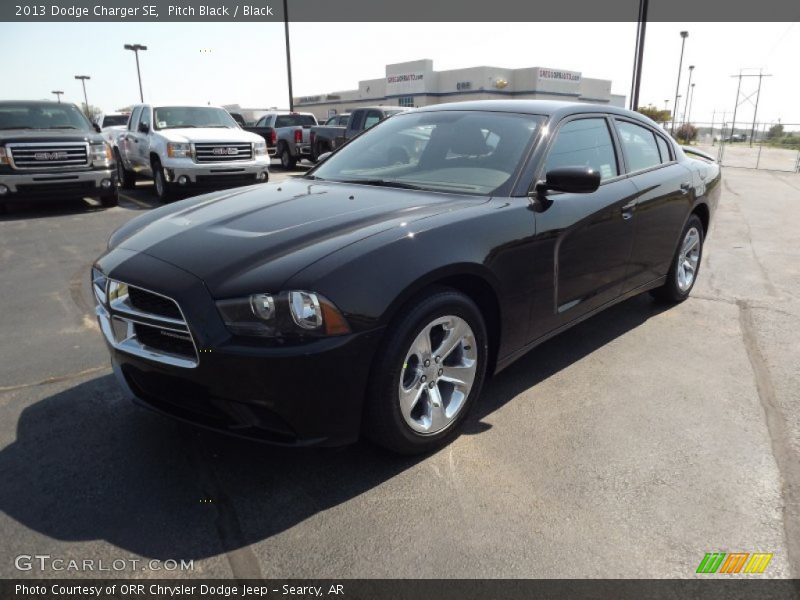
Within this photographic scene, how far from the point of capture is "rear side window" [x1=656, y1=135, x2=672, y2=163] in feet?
16.2

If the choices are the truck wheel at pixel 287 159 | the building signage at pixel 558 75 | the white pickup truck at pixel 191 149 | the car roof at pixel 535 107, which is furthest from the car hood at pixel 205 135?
the building signage at pixel 558 75

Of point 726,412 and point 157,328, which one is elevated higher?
point 157,328

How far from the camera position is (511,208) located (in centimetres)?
321

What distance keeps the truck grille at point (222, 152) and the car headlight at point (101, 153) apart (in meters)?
1.41

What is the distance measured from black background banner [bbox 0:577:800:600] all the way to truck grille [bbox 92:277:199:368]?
822mm

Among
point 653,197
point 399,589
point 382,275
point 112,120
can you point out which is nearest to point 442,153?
point 382,275

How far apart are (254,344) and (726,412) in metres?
2.68

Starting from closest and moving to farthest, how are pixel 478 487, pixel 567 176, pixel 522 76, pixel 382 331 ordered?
pixel 382 331 → pixel 478 487 → pixel 567 176 → pixel 522 76

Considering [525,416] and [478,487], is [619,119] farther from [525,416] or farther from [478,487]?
[478,487]

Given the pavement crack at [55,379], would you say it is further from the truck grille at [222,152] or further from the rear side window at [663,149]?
the truck grille at [222,152]

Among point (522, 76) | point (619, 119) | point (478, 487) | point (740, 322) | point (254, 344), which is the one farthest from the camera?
point (522, 76)

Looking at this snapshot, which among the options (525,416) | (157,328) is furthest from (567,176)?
(157,328)
